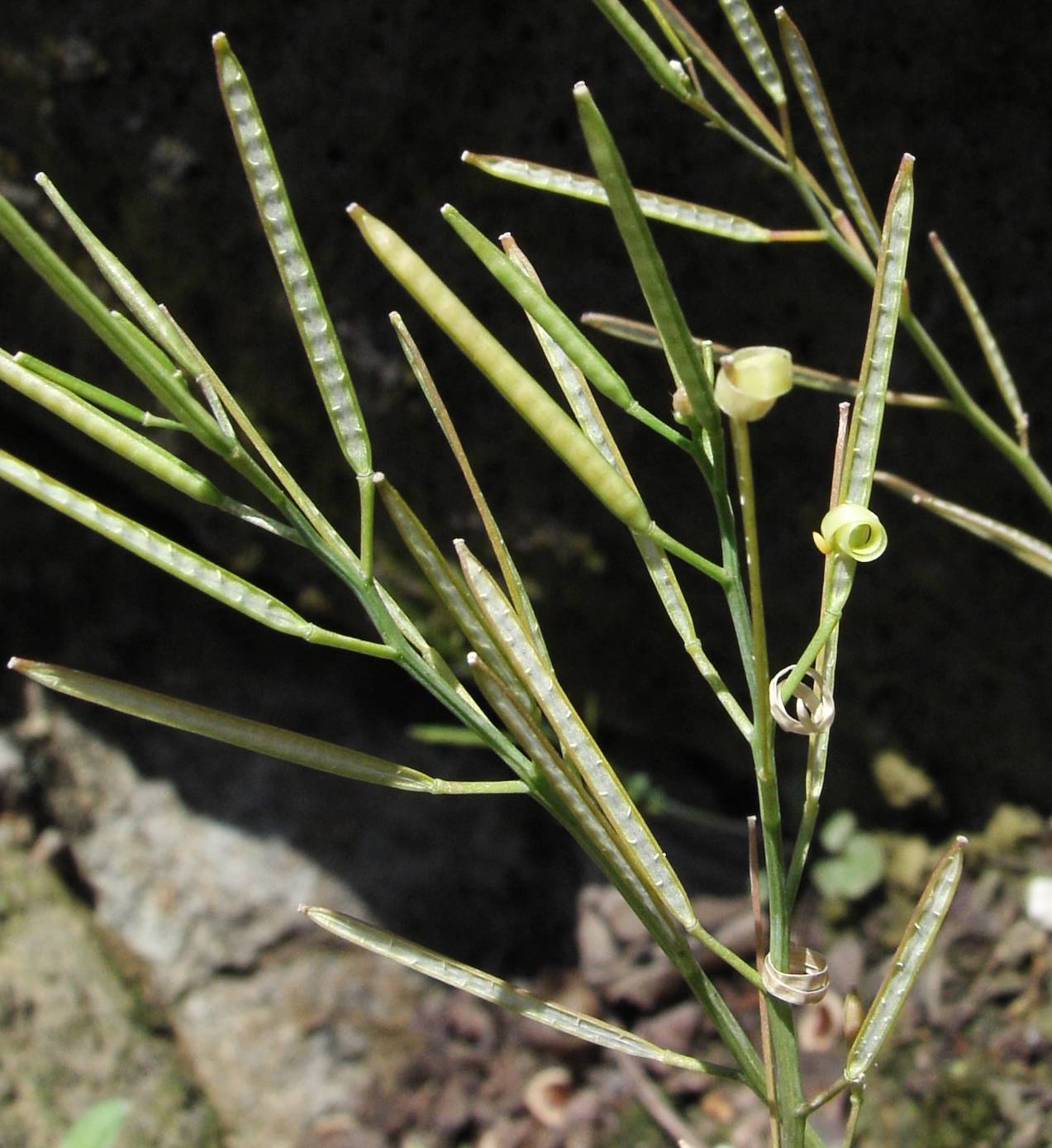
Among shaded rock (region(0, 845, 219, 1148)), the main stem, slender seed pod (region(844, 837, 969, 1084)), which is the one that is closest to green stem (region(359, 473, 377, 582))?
the main stem

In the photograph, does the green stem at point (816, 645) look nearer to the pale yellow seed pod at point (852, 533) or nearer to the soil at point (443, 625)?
the pale yellow seed pod at point (852, 533)

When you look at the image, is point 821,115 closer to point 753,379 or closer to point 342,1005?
point 753,379

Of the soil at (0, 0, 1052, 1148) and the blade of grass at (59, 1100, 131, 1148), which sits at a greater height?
the soil at (0, 0, 1052, 1148)

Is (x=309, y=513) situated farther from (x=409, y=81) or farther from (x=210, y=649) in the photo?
(x=210, y=649)

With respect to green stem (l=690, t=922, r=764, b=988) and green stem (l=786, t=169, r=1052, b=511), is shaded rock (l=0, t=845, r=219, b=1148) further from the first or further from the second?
green stem (l=786, t=169, r=1052, b=511)

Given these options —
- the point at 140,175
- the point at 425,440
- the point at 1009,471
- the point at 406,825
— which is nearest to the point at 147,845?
the point at 406,825

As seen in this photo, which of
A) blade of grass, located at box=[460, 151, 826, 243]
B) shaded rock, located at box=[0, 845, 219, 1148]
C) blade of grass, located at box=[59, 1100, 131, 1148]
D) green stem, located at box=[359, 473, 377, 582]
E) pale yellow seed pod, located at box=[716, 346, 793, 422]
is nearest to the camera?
pale yellow seed pod, located at box=[716, 346, 793, 422]

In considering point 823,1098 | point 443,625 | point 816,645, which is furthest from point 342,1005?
point 816,645
